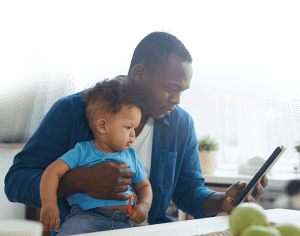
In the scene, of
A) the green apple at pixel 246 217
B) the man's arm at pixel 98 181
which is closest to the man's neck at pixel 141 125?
the man's arm at pixel 98 181

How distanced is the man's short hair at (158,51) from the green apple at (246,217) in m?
0.78

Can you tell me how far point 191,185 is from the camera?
129 cm

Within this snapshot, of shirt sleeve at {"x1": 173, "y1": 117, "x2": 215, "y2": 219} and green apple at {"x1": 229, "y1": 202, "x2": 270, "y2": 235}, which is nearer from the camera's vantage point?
green apple at {"x1": 229, "y1": 202, "x2": 270, "y2": 235}

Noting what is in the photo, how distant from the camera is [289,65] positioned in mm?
2395

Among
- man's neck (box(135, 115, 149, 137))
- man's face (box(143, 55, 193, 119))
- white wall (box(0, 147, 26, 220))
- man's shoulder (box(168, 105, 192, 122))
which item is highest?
man's face (box(143, 55, 193, 119))

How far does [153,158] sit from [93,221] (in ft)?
1.64

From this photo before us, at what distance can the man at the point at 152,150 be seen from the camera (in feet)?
2.85

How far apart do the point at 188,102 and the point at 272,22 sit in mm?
1048

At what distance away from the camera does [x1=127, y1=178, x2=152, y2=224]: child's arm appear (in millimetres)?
820

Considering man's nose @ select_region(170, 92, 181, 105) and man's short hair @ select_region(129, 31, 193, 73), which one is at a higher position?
man's short hair @ select_region(129, 31, 193, 73)

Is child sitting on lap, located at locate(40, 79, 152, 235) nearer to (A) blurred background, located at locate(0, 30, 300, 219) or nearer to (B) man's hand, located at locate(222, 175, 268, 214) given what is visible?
(B) man's hand, located at locate(222, 175, 268, 214)

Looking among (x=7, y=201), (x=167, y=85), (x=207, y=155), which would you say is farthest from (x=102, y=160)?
(x=7, y=201)

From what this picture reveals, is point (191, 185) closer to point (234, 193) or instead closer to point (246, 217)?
point (234, 193)

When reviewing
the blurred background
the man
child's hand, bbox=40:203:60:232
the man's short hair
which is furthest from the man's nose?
the blurred background
